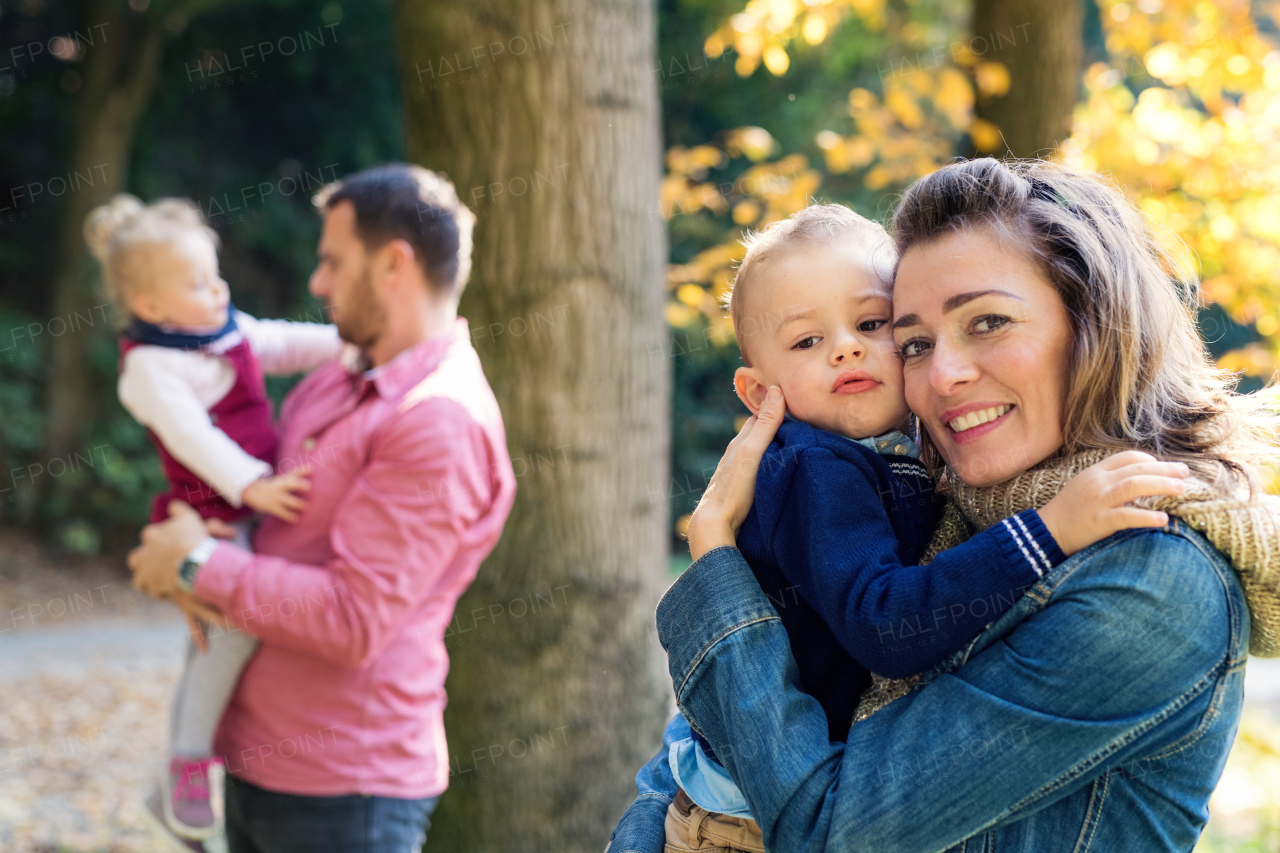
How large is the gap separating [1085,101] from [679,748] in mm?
4790

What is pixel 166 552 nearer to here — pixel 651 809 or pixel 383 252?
A: pixel 383 252

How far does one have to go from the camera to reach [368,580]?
2.31 m

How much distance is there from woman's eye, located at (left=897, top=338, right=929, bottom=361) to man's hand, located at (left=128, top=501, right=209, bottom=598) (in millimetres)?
1789

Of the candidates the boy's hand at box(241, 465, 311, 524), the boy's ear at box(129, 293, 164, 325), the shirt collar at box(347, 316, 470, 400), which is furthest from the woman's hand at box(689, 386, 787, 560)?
the boy's ear at box(129, 293, 164, 325)

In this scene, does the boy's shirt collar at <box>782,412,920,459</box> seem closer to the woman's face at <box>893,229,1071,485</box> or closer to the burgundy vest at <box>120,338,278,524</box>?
the woman's face at <box>893,229,1071,485</box>

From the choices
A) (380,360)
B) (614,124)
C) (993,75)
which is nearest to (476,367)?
(380,360)

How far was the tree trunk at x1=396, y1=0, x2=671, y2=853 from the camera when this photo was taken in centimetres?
306

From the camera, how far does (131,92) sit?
432 inches

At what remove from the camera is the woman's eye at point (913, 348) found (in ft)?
4.97

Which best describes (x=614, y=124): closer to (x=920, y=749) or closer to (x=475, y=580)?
(x=475, y=580)

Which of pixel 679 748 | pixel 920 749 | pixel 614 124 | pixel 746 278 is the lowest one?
pixel 679 748

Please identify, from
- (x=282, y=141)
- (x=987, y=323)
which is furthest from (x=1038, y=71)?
(x=282, y=141)

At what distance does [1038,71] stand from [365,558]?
362 cm

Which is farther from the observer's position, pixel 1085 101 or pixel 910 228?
pixel 1085 101
